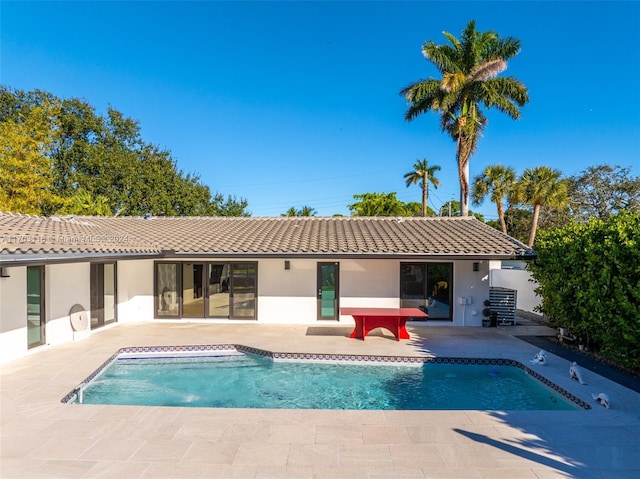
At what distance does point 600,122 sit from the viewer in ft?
71.7

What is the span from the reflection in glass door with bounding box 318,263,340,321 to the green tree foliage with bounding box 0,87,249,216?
21333mm

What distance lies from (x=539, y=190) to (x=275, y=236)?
2496cm

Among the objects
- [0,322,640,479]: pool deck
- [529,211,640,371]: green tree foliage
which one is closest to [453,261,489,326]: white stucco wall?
[529,211,640,371]: green tree foliage

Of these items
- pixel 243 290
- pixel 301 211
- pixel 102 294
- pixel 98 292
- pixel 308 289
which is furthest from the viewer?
pixel 301 211

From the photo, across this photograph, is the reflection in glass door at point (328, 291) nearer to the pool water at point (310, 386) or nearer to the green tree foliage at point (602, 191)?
the pool water at point (310, 386)

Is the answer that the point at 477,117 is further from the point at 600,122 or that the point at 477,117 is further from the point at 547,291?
the point at 547,291

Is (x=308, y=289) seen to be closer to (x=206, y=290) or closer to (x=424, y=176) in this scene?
(x=206, y=290)

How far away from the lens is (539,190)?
29.1 metres

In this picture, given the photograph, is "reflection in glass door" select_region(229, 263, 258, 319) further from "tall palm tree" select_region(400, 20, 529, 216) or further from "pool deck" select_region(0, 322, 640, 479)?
"tall palm tree" select_region(400, 20, 529, 216)

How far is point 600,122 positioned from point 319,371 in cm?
2382

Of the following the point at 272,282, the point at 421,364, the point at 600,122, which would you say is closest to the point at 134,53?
the point at 272,282

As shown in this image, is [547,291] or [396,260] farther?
[396,260]

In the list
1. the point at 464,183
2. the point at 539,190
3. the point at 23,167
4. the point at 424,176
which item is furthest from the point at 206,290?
the point at 424,176

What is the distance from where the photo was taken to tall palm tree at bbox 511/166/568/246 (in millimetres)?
28938
